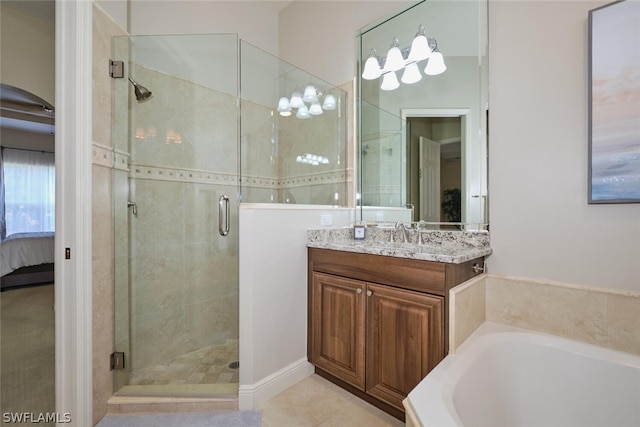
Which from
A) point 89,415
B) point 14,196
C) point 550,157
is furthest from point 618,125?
point 14,196

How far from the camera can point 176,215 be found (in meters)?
2.07

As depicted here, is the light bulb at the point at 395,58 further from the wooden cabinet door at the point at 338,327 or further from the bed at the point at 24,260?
the bed at the point at 24,260

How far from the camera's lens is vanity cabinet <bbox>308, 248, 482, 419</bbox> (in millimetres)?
1310

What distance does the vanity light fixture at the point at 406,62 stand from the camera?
72.1 inches

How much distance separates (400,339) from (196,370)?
1379mm

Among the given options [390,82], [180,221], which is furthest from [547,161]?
[180,221]

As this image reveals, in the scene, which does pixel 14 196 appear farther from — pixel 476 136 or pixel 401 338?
pixel 476 136

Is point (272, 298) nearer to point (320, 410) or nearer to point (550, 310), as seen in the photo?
point (320, 410)

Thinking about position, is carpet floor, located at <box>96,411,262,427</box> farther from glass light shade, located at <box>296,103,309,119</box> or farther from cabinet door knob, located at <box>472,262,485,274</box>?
glass light shade, located at <box>296,103,309,119</box>

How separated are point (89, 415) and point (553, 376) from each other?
7.36 ft

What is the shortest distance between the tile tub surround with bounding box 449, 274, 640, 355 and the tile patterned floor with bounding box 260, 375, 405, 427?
650 millimetres

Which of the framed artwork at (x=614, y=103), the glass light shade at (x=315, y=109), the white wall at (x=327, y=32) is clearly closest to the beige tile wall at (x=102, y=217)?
the glass light shade at (x=315, y=109)

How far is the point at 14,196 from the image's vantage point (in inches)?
129

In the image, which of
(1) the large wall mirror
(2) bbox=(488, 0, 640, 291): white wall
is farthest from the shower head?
(2) bbox=(488, 0, 640, 291): white wall
